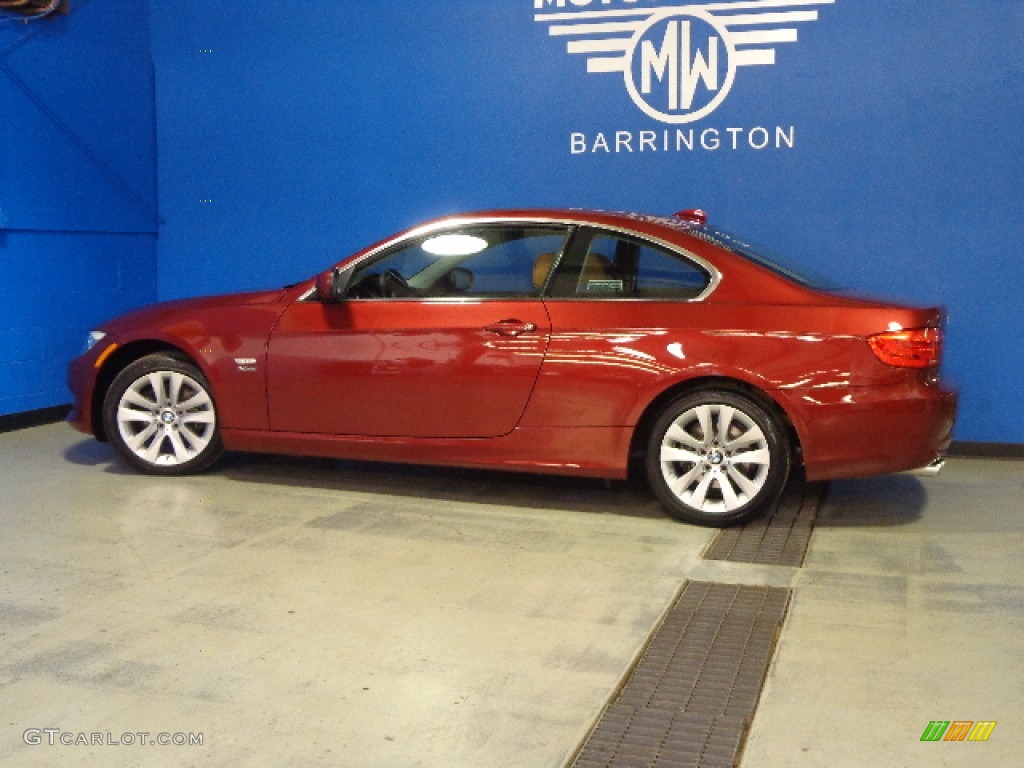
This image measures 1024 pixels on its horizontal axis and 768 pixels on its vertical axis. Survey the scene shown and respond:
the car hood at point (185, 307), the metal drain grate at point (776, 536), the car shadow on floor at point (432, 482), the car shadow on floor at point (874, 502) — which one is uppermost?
the car hood at point (185, 307)

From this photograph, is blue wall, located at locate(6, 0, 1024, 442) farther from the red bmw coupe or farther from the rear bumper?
the rear bumper

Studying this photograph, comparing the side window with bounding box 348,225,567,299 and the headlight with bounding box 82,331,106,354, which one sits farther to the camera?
the headlight with bounding box 82,331,106,354

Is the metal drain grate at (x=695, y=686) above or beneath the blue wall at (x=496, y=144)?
beneath

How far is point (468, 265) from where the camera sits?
5.57 meters

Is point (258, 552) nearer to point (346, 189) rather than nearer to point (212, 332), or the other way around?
point (212, 332)

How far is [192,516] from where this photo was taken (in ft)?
17.3

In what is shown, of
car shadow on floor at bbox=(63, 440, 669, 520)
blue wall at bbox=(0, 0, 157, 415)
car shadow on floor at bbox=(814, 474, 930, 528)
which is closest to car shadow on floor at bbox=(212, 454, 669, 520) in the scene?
car shadow on floor at bbox=(63, 440, 669, 520)

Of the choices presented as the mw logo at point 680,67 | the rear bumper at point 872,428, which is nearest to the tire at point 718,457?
the rear bumper at point 872,428

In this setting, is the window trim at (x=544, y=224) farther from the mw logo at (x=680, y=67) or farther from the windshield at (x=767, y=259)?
the mw logo at (x=680, y=67)

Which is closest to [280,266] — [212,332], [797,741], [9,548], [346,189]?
[346,189]

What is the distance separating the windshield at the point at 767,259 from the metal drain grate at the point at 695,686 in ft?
5.32

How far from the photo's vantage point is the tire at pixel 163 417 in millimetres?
5961

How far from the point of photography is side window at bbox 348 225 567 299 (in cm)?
548

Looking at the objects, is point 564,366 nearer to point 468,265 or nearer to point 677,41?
point 468,265
